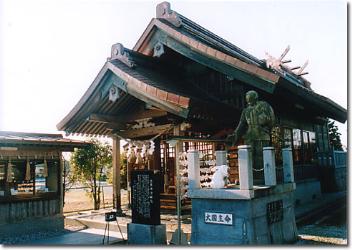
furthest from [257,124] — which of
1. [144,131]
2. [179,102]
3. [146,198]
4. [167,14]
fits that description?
[167,14]

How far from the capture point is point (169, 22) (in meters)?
12.7

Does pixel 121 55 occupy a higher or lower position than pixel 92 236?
higher

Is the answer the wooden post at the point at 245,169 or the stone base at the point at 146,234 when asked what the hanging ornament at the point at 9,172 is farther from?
the wooden post at the point at 245,169

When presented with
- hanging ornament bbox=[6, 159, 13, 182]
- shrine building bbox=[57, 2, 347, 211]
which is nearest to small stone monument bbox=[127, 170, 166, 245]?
shrine building bbox=[57, 2, 347, 211]

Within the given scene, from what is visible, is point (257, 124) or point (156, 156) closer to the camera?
point (257, 124)

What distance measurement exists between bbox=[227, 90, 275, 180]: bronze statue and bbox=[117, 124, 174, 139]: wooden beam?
3.72 metres

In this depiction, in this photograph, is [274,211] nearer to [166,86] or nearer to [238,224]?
[238,224]

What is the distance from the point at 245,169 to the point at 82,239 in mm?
6408

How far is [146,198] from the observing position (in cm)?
948

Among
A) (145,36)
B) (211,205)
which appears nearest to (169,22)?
(145,36)

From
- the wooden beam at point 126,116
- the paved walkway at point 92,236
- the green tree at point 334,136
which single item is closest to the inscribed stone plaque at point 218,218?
the paved walkway at point 92,236

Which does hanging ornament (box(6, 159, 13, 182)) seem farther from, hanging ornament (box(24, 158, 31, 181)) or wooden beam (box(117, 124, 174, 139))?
wooden beam (box(117, 124, 174, 139))

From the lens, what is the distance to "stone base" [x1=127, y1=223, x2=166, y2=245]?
9125 millimetres

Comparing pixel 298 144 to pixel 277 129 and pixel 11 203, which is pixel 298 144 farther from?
pixel 11 203
